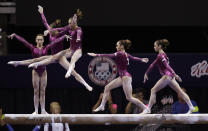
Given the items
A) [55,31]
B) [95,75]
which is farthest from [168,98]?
[55,31]

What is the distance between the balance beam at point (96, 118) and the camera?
29.8ft

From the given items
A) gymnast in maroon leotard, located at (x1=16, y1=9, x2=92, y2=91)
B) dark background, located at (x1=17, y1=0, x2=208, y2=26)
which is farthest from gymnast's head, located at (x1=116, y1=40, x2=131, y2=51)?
dark background, located at (x1=17, y1=0, x2=208, y2=26)

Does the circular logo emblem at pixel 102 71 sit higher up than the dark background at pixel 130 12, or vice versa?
the dark background at pixel 130 12

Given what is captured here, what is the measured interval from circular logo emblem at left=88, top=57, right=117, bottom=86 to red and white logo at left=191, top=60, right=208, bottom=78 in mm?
1710

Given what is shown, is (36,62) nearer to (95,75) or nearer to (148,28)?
(95,75)

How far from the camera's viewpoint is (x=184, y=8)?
40.7ft

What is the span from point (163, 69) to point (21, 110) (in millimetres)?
4062

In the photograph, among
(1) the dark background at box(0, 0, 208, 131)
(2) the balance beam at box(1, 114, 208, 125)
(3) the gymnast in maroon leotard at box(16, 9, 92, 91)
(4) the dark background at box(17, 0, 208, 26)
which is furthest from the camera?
(4) the dark background at box(17, 0, 208, 26)

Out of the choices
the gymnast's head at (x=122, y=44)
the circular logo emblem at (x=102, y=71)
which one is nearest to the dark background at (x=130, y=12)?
the circular logo emblem at (x=102, y=71)

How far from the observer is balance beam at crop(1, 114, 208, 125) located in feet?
29.8

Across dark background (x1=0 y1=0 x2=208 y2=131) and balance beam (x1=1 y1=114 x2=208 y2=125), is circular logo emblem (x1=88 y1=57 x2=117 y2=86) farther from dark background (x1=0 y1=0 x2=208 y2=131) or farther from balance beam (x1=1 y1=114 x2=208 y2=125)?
balance beam (x1=1 y1=114 x2=208 y2=125)

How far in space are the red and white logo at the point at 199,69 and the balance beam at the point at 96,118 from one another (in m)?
2.76

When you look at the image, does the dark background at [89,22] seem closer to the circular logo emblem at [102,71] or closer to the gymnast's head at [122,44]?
the circular logo emblem at [102,71]

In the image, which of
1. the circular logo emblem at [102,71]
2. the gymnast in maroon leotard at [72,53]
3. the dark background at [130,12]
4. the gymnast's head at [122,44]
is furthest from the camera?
the dark background at [130,12]
